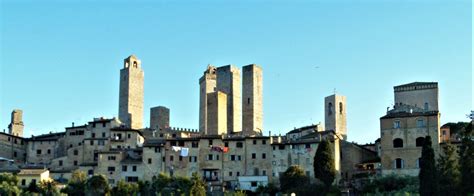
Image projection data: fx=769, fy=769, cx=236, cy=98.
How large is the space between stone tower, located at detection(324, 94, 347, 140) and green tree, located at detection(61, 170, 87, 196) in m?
26.6

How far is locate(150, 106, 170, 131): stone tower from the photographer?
81.9m

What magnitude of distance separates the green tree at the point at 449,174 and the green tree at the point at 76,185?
90.7 feet

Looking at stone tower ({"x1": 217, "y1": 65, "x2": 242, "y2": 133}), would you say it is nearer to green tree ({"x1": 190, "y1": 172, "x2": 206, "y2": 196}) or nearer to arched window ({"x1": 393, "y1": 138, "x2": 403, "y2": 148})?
green tree ({"x1": 190, "y1": 172, "x2": 206, "y2": 196})

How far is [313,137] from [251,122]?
55.9 ft

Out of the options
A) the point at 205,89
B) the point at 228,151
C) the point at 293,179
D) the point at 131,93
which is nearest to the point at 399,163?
the point at 293,179

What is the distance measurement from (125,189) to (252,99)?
25223mm

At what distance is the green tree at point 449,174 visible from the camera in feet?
156

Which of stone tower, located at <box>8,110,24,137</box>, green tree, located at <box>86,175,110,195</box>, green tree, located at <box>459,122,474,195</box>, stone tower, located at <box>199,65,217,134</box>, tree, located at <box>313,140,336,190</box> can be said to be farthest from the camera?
stone tower, located at <box>8,110,24,137</box>

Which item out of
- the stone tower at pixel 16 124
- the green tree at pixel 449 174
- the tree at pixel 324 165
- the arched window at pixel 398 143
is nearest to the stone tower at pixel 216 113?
the stone tower at pixel 16 124

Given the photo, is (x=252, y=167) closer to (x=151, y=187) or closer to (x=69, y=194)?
(x=151, y=187)

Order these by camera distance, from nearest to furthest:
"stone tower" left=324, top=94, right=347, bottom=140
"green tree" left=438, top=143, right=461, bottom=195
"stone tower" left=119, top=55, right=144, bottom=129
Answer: "green tree" left=438, top=143, right=461, bottom=195
"stone tower" left=324, top=94, right=347, bottom=140
"stone tower" left=119, top=55, right=144, bottom=129

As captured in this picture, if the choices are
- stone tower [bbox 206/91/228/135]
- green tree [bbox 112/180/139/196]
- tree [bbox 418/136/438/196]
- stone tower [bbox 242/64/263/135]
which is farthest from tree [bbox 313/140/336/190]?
stone tower [bbox 242/64/263/135]

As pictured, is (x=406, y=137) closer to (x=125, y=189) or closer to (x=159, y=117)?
(x=125, y=189)

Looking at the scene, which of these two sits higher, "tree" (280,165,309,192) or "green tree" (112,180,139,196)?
"tree" (280,165,309,192)
